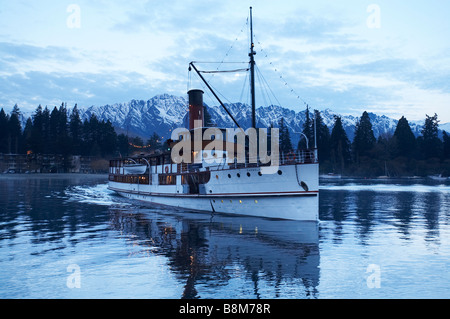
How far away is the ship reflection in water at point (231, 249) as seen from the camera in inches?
434

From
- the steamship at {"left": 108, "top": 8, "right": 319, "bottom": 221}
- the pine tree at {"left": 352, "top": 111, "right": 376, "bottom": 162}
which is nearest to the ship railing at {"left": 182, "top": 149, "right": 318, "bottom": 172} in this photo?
the steamship at {"left": 108, "top": 8, "right": 319, "bottom": 221}

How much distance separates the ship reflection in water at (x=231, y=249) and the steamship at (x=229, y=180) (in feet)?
4.00

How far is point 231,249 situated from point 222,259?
6.54 feet

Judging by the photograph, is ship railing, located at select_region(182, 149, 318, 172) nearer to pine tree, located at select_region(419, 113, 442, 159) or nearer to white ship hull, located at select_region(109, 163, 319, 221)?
white ship hull, located at select_region(109, 163, 319, 221)

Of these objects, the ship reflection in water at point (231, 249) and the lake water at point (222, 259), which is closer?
the lake water at point (222, 259)

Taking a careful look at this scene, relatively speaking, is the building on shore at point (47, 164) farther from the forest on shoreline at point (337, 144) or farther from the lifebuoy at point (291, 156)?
the lifebuoy at point (291, 156)

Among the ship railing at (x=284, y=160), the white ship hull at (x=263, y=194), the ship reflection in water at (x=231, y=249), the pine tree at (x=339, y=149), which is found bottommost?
the ship reflection in water at (x=231, y=249)

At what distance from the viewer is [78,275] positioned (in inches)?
457

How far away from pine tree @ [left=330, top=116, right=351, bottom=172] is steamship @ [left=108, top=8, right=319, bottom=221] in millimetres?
96086

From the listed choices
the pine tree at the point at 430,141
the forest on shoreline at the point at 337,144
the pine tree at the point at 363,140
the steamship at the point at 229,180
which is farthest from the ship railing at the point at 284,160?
the pine tree at the point at 430,141

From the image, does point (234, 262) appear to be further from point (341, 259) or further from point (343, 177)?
point (343, 177)

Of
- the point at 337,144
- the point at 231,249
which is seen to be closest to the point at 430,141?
the point at 337,144

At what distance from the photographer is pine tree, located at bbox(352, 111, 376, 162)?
123144 millimetres

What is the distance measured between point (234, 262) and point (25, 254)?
30.6 ft
